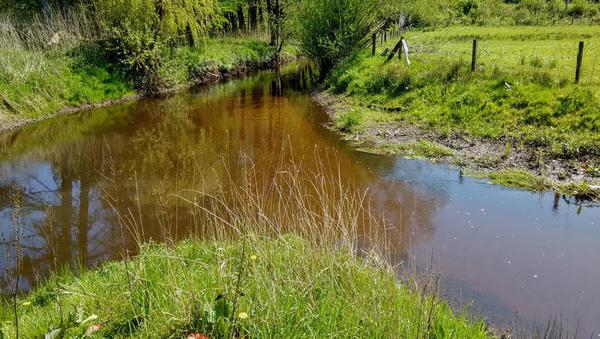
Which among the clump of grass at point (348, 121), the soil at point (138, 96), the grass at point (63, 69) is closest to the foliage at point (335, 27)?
the soil at point (138, 96)

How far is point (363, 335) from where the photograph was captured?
385 cm

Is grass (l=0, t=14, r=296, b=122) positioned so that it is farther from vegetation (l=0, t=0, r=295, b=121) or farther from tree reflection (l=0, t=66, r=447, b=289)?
tree reflection (l=0, t=66, r=447, b=289)

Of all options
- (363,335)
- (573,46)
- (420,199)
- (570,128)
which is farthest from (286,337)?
(573,46)

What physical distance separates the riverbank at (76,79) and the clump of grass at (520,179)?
532 inches

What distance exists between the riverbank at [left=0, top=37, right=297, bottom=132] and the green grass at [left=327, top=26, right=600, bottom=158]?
8.13 metres

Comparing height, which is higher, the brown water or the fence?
the fence

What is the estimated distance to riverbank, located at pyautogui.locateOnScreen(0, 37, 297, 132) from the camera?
601 inches

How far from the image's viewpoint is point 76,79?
17.9 metres

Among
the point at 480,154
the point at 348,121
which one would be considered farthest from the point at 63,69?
the point at 480,154

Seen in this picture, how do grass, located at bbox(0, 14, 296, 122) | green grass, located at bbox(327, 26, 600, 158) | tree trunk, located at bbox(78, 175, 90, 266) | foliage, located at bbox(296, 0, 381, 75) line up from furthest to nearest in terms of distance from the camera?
1. foliage, located at bbox(296, 0, 381, 75)
2. grass, located at bbox(0, 14, 296, 122)
3. green grass, located at bbox(327, 26, 600, 158)
4. tree trunk, located at bbox(78, 175, 90, 266)

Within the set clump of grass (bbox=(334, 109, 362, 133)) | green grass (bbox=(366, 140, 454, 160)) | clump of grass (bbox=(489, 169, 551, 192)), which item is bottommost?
clump of grass (bbox=(489, 169, 551, 192))

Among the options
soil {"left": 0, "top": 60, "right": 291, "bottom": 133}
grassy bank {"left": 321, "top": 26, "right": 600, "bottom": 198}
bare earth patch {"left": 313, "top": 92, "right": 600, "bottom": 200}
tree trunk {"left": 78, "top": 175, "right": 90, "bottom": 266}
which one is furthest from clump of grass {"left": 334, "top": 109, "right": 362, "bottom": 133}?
soil {"left": 0, "top": 60, "right": 291, "bottom": 133}

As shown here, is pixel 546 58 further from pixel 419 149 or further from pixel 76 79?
pixel 76 79

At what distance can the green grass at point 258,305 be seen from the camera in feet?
12.0
